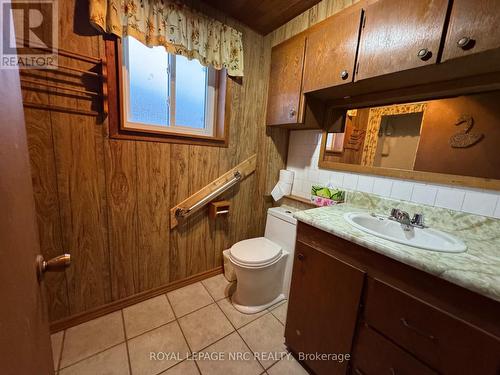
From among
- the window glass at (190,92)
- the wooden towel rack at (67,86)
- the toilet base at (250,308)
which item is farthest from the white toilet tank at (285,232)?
the wooden towel rack at (67,86)

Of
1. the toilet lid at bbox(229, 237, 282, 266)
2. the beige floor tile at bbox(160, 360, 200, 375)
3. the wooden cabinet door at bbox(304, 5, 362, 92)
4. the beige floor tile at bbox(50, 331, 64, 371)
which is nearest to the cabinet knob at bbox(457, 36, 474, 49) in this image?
the wooden cabinet door at bbox(304, 5, 362, 92)

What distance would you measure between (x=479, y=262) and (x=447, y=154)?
0.63 meters

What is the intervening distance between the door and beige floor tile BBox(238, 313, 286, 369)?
1.07 metres

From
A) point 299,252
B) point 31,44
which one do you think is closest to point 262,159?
point 299,252

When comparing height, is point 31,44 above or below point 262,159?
above

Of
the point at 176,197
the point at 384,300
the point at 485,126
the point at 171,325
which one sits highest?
the point at 485,126

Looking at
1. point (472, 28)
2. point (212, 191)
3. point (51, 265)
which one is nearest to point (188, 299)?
point (212, 191)

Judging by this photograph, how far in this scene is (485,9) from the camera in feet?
2.58

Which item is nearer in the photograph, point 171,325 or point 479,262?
point 479,262

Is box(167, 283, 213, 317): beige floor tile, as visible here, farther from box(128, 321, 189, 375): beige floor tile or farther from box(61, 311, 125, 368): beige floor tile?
box(61, 311, 125, 368): beige floor tile

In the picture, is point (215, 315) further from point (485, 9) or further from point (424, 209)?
point (485, 9)

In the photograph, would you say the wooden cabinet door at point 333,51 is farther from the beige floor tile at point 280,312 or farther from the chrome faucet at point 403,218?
the beige floor tile at point 280,312

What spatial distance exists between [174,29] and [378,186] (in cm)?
174

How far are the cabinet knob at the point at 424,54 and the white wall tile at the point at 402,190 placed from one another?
0.67 metres
